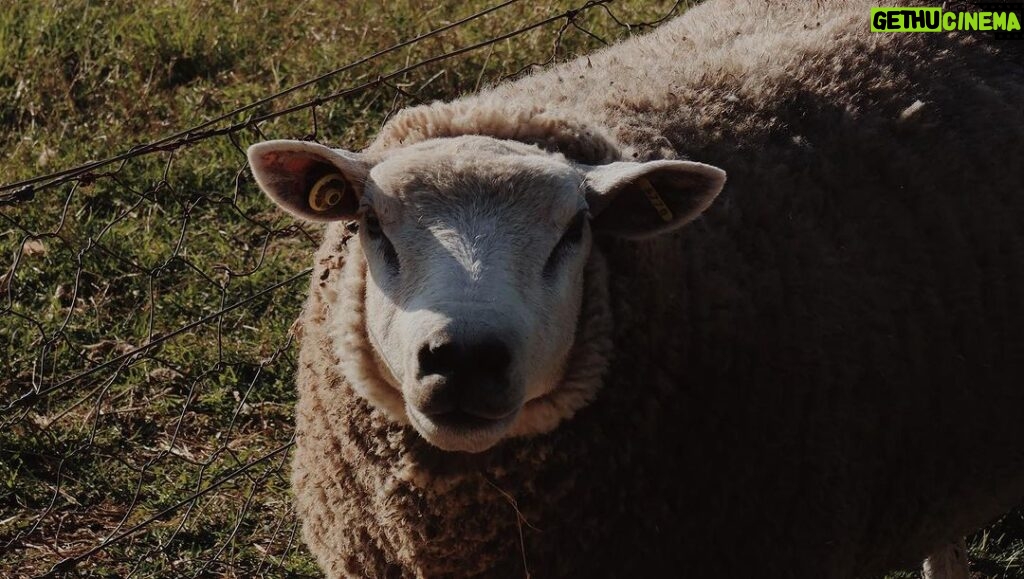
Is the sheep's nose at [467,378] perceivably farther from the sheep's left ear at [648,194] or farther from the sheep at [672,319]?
the sheep's left ear at [648,194]

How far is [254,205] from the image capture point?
222 inches

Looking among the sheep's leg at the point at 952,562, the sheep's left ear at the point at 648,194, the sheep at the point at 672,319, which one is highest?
the sheep's left ear at the point at 648,194

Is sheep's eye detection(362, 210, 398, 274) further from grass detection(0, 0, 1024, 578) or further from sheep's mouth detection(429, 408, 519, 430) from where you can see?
grass detection(0, 0, 1024, 578)

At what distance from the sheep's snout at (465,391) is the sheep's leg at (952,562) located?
216cm

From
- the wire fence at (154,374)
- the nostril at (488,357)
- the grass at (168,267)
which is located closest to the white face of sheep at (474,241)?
the nostril at (488,357)

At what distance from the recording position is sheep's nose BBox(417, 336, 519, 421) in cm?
260

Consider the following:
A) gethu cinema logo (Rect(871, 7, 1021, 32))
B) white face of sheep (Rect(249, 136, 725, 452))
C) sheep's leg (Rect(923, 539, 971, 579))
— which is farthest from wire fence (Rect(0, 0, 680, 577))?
sheep's leg (Rect(923, 539, 971, 579))

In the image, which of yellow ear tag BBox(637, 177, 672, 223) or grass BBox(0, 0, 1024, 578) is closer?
yellow ear tag BBox(637, 177, 672, 223)

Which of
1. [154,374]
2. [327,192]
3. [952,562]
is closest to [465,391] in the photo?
[327,192]

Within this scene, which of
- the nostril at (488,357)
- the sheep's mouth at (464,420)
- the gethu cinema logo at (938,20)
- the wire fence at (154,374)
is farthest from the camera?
the wire fence at (154,374)

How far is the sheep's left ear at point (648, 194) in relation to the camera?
2988 mm

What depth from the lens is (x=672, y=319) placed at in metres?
3.16

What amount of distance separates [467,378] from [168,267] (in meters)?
2.90

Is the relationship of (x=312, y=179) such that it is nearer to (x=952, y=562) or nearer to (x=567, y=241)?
(x=567, y=241)
